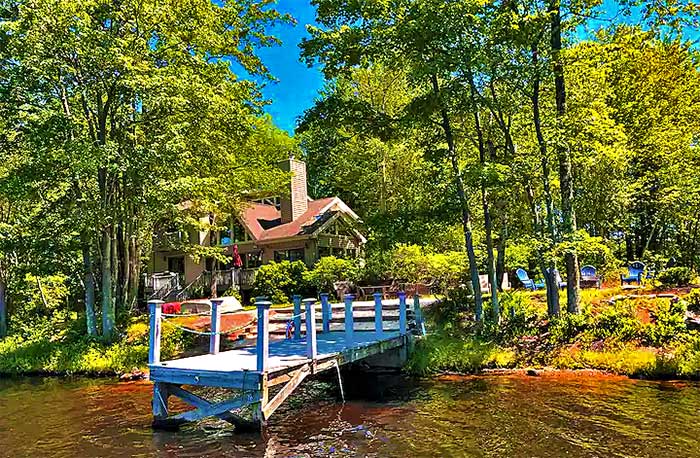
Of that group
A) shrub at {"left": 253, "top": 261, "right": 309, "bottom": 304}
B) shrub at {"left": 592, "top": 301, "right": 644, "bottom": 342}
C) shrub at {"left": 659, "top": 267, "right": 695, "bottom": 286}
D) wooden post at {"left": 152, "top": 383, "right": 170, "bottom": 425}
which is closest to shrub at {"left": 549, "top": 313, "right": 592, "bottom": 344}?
shrub at {"left": 592, "top": 301, "right": 644, "bottom": 342}

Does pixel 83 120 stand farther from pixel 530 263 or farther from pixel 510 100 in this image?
pixel 530 263

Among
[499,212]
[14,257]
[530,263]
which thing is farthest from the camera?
[530,263]

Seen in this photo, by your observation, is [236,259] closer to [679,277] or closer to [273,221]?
[273,221]

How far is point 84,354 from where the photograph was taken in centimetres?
1595

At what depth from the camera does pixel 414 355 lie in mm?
13055

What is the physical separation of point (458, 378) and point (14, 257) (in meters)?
18.4

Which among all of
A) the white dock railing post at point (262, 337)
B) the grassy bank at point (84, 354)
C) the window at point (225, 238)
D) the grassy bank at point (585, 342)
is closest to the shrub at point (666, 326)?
the grassy bank at point (585, 342)

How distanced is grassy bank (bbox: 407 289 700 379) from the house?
14.2 metres

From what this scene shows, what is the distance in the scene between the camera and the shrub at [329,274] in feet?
77.9

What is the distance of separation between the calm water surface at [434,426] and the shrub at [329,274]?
12472 millimetres

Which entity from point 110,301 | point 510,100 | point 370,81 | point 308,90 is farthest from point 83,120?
point 308,90

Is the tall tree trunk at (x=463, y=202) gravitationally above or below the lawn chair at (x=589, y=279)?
above

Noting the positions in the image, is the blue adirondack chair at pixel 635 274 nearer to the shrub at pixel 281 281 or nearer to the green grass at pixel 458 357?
the green grass at pixel 458 357

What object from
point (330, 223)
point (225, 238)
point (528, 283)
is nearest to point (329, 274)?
point (330, 223)
